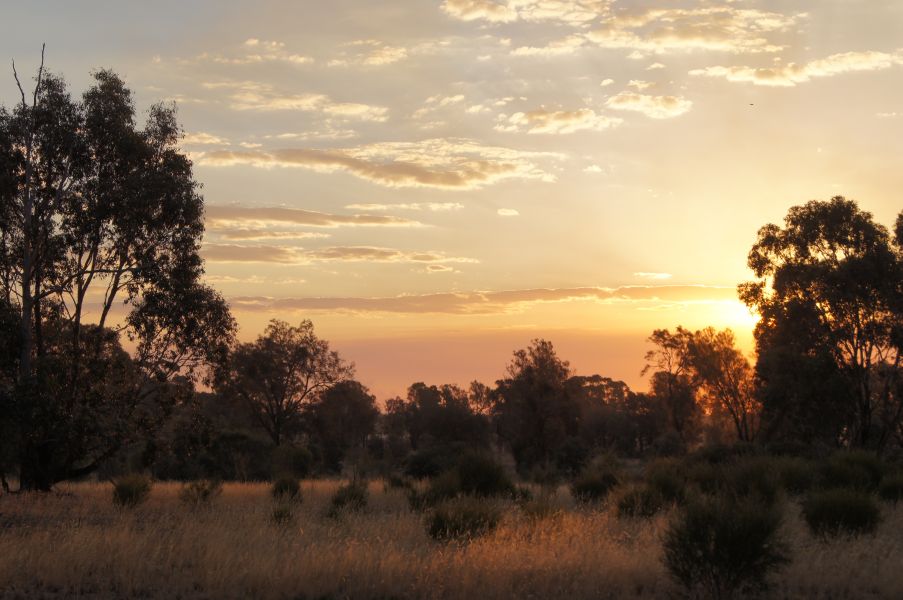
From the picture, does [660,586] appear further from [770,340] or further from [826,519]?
[770,340]

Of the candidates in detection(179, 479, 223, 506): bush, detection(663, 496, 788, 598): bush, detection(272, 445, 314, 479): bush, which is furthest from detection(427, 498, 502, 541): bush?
detection(272, 445, 314, 479): bush

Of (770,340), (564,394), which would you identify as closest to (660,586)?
(770,340)

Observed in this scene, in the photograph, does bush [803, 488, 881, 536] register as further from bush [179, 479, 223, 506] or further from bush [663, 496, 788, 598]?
bush [179, 479, 223, 506]

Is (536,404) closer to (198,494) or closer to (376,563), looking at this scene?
(198,494)

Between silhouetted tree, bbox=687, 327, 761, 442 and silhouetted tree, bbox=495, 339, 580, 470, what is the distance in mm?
10105

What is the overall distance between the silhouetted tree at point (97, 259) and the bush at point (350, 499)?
529 cm

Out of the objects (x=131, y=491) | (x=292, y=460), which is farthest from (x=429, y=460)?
(x=131, y=491)

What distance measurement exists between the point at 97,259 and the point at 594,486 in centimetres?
1596

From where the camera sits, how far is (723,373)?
54.7 metres

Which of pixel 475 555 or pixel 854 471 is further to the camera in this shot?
pixel 854 471

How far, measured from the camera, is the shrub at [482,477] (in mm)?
22375

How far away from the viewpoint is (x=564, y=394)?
54.8 metres

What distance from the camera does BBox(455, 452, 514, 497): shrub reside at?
22.4m

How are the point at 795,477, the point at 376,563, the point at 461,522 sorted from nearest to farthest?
the point at 376,563 < the point at 461,522 < the point at 795,477
